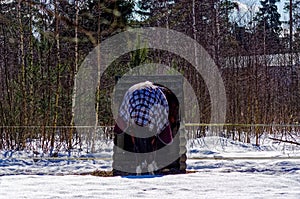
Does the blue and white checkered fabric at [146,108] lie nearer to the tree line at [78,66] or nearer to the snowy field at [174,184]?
the snowy field at [174,184]

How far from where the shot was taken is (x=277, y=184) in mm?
5273

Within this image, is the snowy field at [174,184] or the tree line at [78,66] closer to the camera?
the snowy field at [174,184]

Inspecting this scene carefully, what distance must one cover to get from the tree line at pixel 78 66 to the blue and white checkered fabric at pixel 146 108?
3.41 meters

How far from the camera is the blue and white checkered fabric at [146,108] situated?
7.03 metres

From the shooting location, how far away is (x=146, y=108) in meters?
7.05

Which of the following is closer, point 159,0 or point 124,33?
point 124,33

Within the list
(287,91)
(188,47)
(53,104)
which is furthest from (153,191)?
(287,91)

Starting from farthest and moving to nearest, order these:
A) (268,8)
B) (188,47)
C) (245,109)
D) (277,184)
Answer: (268,8) → (188,47) → (245,109) → (277,184)

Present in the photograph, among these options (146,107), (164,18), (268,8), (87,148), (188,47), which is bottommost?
(87,148)

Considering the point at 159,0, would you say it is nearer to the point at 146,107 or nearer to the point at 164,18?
the point at 164,18

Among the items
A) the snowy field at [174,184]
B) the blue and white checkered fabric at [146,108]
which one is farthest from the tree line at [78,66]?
the blue and white checkered fabric at [146,108]

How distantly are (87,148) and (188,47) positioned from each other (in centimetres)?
690

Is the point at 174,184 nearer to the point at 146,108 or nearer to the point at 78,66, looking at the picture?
the point at 146,108

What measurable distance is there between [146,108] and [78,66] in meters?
7.55
